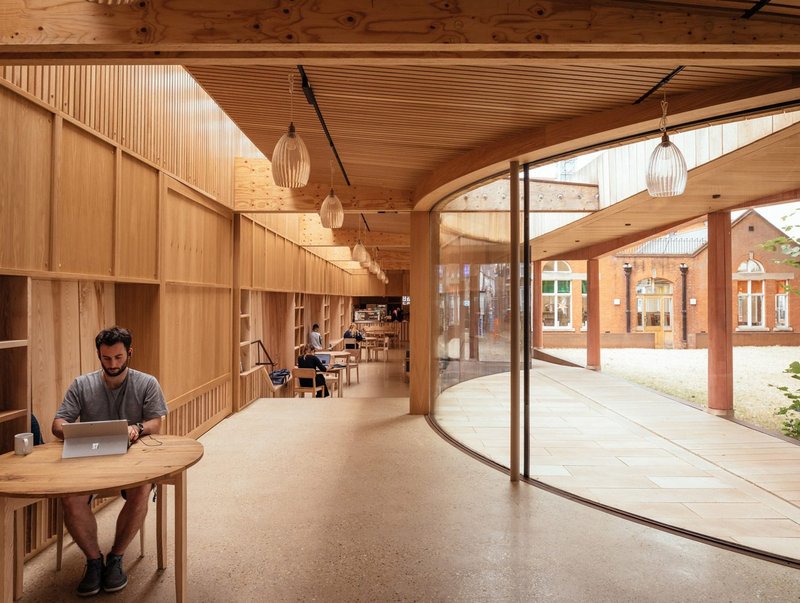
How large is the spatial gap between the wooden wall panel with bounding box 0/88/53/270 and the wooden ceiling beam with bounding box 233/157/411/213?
3456mm

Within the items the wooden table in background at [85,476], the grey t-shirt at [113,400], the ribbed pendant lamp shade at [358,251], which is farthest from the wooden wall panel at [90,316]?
the ribbed pendant lamp shade at [358,251]

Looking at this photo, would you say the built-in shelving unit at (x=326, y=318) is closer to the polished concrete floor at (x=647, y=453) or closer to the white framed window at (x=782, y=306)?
the polished concrete floor at (x=647, y=453)

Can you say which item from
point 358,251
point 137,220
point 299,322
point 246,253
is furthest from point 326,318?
point 137,220

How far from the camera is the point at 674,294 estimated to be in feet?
16.5

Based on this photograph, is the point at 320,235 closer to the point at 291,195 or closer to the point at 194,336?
the point at 291,195

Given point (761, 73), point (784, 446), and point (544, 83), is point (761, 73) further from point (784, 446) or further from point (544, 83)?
point (784, 446)

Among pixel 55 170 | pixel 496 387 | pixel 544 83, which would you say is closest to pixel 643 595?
pixel 496 387

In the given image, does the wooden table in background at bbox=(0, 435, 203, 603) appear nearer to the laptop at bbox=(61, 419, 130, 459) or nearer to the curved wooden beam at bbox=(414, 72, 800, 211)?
the laptop at bbox=(61, 419, 130, 459)

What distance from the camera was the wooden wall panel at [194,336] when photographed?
4762 millimetres

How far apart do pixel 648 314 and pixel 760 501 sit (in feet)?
7.19

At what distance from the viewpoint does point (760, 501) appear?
3576 millimetres

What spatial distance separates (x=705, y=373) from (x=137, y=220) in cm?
513

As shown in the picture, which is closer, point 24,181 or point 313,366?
point 24,181

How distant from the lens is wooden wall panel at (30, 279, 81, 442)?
3172 millimetres
